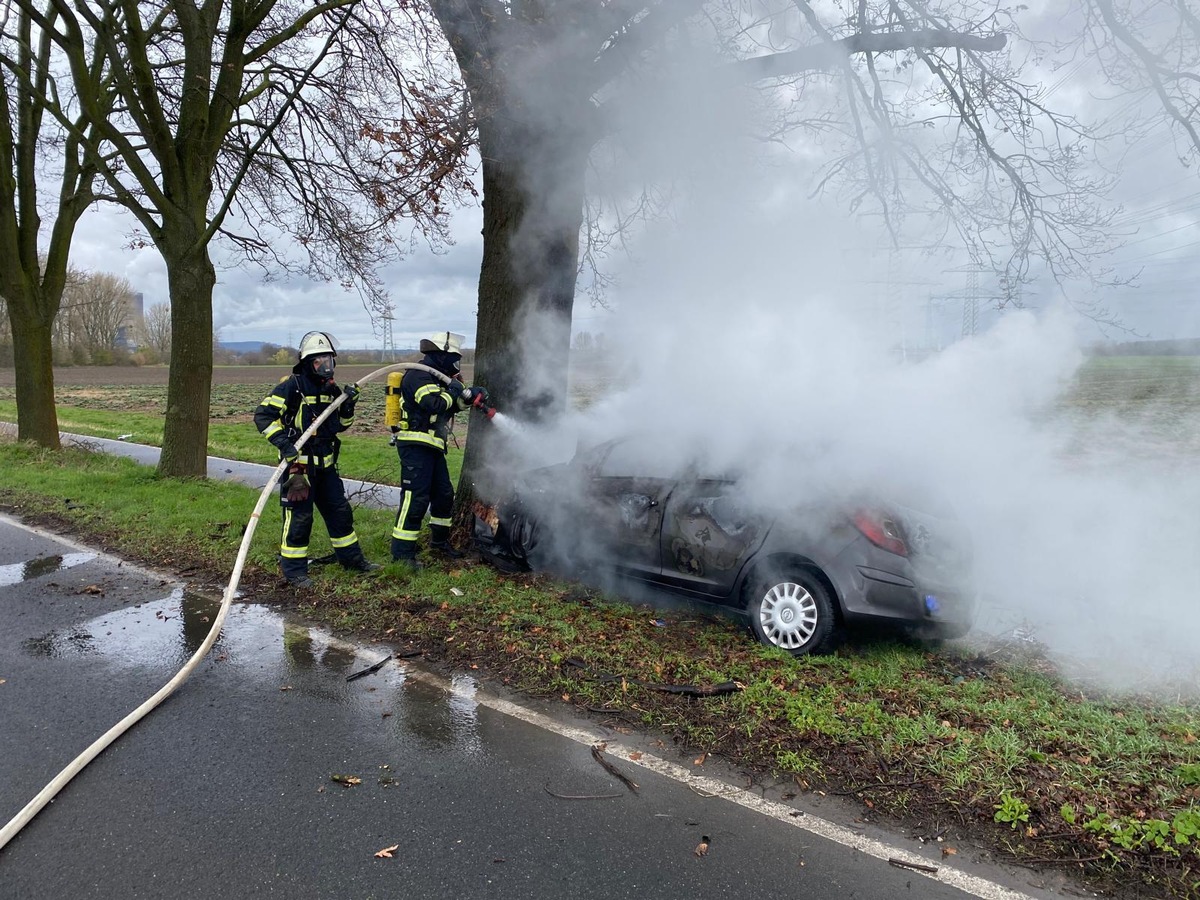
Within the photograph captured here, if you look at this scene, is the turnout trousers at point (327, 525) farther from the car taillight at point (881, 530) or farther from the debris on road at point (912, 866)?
the debris on road at point (912, 866)

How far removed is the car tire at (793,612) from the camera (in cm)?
422

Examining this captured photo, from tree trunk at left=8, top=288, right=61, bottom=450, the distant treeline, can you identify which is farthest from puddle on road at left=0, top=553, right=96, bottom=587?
the distant treeline

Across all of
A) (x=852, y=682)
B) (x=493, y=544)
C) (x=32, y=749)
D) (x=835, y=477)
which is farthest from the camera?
(x=493, y=544)

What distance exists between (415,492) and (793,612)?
310cm

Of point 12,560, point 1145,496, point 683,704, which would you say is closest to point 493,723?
point 683,704

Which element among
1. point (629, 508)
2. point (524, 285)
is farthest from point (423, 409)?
point (629, 508)

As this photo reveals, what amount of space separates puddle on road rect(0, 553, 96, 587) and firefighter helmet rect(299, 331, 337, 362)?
2.83 m

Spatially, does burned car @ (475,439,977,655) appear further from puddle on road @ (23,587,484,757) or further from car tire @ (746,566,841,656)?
puddle on road @ (23,587,484,757)

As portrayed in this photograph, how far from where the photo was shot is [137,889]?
2.44 meters

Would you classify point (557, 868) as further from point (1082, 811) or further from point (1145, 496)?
point (1145, 496)

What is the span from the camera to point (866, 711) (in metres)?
3.53

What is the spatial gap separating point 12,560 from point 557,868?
637 cm

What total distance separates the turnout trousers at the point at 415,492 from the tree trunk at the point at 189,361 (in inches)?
201

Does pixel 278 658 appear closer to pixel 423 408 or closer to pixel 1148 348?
pixel 423 408
